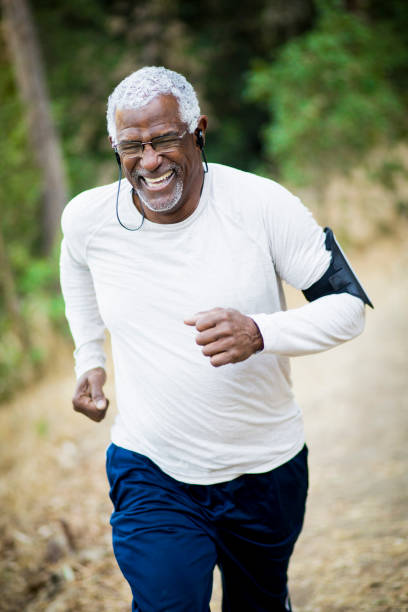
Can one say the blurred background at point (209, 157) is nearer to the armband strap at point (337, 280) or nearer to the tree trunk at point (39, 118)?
the tree trunk at point (39, 118)

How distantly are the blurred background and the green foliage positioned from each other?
0.09 ft

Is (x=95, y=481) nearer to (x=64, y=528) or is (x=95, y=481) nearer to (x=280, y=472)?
(x=64, y=528)

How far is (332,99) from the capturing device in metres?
11.5

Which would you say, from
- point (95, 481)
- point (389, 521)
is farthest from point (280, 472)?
point (95, 481)

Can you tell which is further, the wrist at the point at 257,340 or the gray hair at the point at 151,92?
the gray hair at the point at 151,92

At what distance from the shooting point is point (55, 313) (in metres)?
9.16

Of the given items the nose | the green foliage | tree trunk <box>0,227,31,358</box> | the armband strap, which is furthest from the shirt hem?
the green foliage

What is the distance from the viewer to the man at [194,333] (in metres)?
2.14

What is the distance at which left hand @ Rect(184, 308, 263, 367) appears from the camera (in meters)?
1.97

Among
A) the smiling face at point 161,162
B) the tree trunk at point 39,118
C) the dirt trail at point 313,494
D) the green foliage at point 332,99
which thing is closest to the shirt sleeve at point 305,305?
the smiling face at point 161,162

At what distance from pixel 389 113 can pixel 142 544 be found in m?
11.1

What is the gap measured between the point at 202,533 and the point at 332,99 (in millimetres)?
10560

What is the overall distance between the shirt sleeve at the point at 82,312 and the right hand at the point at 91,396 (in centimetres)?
5

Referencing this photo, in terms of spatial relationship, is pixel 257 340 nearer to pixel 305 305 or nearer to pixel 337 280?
pixel 305 305
